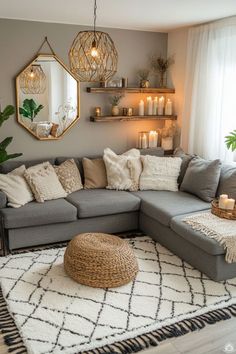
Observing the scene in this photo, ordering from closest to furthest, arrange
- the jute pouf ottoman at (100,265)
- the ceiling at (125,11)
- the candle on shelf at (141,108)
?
the jute pouf ottoman at (100,265), the ceiling at (125,11), the candle on shelf at (141,108)

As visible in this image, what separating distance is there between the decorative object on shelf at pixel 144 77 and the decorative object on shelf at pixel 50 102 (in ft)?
2.99

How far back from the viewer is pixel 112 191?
4.23 meters

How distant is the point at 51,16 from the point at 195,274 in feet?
10.3

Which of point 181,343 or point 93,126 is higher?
point 93,126

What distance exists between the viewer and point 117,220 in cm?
403

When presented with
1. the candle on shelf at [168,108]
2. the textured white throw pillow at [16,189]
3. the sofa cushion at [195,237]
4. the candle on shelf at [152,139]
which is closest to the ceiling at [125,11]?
the candle on shelf at [168,108]

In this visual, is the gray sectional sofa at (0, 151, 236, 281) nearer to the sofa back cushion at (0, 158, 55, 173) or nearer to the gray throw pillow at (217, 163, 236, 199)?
the sofa back cushion at (0, 158, 55, 173)

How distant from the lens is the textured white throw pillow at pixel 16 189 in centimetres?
363

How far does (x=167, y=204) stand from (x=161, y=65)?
2.21 metres

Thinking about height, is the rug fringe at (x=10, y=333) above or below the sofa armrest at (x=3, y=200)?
below

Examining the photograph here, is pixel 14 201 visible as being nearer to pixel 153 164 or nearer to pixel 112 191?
pixel 112 191

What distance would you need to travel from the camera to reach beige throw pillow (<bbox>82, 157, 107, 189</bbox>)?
436cm

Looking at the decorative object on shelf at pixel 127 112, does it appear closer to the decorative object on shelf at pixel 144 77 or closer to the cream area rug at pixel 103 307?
the decorative object on shelf at pixel 144 77

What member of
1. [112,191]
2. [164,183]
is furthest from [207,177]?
[112,191]
